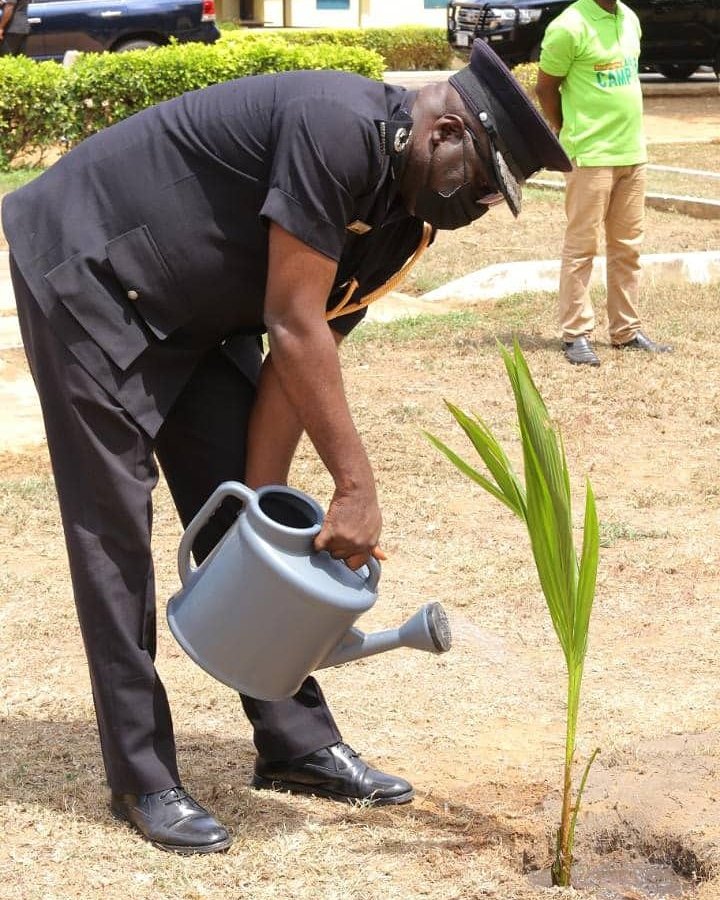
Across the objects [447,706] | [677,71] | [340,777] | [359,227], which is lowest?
[677,71]

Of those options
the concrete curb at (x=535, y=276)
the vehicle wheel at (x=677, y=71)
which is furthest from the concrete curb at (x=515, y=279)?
the vehicle wheel at (x=677, y=71)

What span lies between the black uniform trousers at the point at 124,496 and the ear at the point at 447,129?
691mm

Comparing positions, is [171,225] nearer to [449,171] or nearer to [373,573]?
[449,171]

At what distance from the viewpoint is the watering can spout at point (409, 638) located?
264 centimetres

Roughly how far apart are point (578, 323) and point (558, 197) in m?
4.35

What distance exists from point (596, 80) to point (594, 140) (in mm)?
276

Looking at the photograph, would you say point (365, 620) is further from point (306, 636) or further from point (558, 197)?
point (558, 197)

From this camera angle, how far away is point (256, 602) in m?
2.54

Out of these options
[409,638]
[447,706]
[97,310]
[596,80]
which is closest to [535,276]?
[596,80]

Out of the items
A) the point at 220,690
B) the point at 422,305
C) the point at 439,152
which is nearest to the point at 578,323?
the point at 422,305

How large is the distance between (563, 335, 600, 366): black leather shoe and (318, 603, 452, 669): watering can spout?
13.4 feet

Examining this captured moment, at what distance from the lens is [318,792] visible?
3014 millimetres

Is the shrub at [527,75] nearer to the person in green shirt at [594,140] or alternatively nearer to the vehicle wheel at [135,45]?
the vehicle wheel at [135,45]

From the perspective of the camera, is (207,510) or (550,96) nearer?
(207,510)
